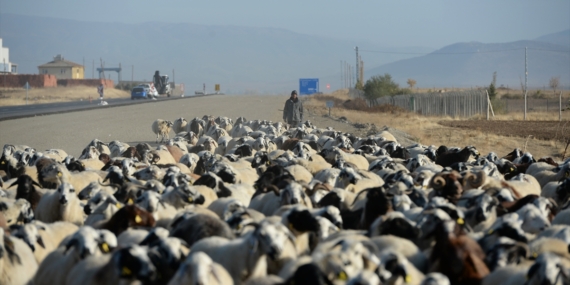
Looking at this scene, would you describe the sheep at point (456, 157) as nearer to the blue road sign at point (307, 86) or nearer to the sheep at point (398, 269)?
the sheep at point (398, 269)

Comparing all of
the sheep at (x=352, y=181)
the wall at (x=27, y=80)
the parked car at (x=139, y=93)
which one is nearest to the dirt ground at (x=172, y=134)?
the sheep at (x=352, y=181)

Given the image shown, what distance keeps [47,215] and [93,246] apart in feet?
11.3

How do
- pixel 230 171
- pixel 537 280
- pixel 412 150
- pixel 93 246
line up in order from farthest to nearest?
pixel 412 150, pixel 230 171, pixel 93 246, pixel 537 280

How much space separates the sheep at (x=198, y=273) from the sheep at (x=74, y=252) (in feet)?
4.37

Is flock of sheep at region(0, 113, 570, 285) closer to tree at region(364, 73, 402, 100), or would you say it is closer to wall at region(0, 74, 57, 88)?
tree at region(364, 73, 402, 100)

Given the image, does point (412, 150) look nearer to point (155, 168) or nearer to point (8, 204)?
point (155, 168)

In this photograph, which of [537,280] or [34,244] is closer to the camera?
[537,280]

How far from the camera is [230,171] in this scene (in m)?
13.5

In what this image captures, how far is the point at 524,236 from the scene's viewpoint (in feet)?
26.0

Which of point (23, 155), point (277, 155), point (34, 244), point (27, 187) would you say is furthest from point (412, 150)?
point (34, 244)

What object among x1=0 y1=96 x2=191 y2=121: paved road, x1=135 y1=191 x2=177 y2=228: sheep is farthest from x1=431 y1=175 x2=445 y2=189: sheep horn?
x1=0 y1=96 x2=191 y2=121: paved road

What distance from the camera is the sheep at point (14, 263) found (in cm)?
784

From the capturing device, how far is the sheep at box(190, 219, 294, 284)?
7.30 metres

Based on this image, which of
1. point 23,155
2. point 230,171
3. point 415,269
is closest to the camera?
point 415,269
